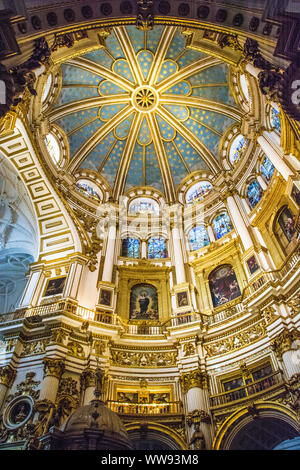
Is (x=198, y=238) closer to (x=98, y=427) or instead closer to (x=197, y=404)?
(x=197, y=404)

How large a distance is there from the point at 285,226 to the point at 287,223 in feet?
0.71

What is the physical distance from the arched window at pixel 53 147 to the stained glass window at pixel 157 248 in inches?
370

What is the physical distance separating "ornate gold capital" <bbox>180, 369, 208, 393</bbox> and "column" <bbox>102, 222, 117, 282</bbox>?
7.57m

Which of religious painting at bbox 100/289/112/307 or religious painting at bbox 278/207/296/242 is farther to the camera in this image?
religious painting at bbox 100/289/112/307

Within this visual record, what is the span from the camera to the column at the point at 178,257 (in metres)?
21.2

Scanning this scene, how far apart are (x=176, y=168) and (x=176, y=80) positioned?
704 cm

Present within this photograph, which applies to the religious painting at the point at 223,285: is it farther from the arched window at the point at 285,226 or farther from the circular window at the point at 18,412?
the circular window at the point at 18,412

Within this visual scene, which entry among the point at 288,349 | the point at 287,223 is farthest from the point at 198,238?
the point at 288,349

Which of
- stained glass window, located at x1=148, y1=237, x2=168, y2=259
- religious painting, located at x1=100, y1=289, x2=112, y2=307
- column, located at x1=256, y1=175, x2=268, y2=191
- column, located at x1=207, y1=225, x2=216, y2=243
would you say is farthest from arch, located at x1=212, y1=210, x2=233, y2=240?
religious painting, located at x1=100, y1=289, x2=112, y2=307

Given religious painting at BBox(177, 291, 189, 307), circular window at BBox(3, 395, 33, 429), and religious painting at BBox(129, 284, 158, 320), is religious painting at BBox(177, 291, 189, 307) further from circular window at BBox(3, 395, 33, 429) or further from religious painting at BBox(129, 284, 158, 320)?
circular window at BBox(3, 395, 33, 429)

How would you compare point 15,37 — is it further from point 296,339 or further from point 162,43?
point 162,43

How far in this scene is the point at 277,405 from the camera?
12992mm

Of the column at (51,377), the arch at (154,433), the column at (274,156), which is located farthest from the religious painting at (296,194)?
the column at (51,377)

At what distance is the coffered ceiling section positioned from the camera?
993 inches
